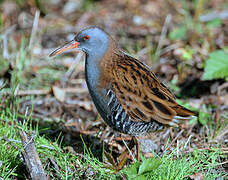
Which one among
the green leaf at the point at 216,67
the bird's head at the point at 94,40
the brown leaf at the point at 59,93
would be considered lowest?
the brown leaf at the point at 59,93

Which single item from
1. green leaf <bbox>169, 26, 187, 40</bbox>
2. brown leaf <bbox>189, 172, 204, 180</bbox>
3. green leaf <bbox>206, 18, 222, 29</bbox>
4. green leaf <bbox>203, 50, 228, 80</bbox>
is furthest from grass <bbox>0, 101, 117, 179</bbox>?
green leaf <bbox>206, 18, 222, 29</bbox>

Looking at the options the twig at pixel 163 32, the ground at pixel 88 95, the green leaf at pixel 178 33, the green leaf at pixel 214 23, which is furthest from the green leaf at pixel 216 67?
the green leaf at pixel 214 23

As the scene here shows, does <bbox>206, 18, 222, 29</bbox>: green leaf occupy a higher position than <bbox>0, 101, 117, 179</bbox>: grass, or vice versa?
<bbox>206, 18, 222, 29</bbox>: green leaf

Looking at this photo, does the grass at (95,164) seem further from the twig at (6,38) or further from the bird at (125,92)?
the twig at (6,38)

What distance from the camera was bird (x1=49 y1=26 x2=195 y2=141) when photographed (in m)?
3.19

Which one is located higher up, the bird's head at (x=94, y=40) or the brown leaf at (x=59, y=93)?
the bird's head at (x=94, y=40)

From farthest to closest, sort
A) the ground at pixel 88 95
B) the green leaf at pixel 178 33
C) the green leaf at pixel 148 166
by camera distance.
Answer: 1. the green leaf at pixel 178 33
2. the ground at pixel 88 95
3. the green leaf at pixel 148 166

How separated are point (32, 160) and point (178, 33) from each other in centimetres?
374

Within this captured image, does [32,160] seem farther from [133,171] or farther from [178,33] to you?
[178,33]

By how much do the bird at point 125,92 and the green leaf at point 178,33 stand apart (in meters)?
2.55

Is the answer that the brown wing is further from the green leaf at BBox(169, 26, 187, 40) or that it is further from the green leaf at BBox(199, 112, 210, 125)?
the green leaf at BBox(169, 26, 187, 40)

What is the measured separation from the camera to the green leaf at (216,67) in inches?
171

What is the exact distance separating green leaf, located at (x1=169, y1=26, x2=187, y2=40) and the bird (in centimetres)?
255

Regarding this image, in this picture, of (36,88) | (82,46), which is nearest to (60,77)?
(36,88)
